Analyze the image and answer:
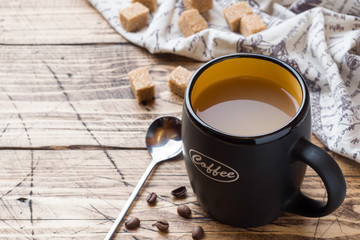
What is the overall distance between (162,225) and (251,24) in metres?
0.71

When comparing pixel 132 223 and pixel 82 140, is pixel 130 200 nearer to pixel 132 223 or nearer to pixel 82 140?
pixel 132 223

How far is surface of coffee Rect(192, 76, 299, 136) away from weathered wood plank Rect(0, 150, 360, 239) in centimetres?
25

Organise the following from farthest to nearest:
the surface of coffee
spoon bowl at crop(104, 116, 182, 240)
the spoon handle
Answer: spoon bowl at crop(104, 116, 182, 240)
the spoon handle
the surface of coffee

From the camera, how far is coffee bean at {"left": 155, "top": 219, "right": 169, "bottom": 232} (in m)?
1.06

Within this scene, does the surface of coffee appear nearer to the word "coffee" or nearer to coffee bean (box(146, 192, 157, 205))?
the word "coffee"

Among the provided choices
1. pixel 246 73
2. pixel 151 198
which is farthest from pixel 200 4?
pixel 151 198

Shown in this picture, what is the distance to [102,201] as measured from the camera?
1129 millimetres

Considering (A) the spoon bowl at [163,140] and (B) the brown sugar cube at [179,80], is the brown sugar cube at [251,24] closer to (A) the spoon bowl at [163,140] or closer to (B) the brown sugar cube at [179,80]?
(B) the brown sugar cube at [179,80]

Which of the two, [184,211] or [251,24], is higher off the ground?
[251,24]

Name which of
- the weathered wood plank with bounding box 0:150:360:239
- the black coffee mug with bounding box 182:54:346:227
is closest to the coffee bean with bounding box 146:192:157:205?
the weathered wood plank with bounding box 0:150:360:239

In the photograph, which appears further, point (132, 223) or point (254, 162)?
point (132, 223)

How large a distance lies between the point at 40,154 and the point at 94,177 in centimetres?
17

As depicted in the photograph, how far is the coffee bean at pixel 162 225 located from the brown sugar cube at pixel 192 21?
0.66m

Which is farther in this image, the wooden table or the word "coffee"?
the wooden table
